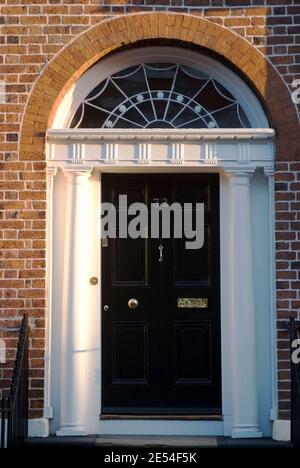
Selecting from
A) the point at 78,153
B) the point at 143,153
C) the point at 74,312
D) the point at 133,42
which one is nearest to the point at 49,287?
the point at 74,312

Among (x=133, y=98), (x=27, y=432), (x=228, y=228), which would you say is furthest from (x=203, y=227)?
(x=27, y=432)

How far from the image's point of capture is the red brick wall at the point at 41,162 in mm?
6777

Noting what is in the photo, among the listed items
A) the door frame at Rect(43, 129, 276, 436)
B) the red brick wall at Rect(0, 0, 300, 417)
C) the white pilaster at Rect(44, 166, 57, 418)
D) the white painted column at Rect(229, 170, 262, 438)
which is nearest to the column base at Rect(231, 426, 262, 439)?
the white painted column at Rect(229, 170, 262, 438)

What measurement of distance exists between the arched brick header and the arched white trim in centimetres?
15

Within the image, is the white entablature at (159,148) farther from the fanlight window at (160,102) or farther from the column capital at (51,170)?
the fanlight window at (160,102)

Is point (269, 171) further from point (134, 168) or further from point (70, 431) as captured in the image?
point (70, 431)

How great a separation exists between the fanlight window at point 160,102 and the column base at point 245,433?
2.75m

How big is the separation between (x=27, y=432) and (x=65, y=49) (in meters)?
3.44

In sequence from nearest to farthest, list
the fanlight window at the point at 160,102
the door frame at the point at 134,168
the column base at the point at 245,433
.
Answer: the column base at the point at 245,433 < the door frame at the point at 134,168 < the fanlight window at the point at 160,102

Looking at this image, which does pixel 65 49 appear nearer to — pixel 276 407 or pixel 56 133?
pixel 56 133

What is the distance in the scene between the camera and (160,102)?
716cm

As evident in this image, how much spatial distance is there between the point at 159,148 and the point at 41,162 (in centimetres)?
107

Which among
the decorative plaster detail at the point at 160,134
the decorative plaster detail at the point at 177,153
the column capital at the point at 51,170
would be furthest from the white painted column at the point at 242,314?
the column capital at the point at 51,170

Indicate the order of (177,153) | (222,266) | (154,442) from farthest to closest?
(222,266) < (177,153) < (154,442)
